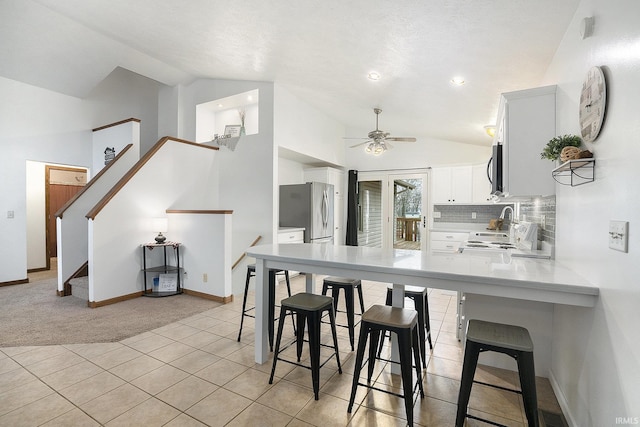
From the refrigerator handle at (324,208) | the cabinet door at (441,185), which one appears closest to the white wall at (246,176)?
the refrigerator handle at (324,208)

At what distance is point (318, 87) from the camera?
4.74 m

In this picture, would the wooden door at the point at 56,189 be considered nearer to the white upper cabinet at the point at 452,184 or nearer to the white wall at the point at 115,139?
the white wall at the point at 115,139

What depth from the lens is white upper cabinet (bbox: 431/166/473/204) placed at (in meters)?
5.70

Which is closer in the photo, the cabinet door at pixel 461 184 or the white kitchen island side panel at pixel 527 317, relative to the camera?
the white kitchen island side panel at pixel 527 317

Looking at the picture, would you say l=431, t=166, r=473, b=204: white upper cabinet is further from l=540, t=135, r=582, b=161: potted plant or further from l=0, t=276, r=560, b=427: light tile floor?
l=540, t=135, r=582, b=161: potted plant

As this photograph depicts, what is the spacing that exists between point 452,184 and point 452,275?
461 centimetres

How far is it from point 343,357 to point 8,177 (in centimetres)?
593

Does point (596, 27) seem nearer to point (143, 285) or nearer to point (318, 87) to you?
point (318, 87)

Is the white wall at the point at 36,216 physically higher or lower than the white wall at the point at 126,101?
lower

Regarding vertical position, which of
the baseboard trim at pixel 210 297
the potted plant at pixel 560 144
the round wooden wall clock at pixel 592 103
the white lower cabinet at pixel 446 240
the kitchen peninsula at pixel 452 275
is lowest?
the baseboard trim at pixel 210 297

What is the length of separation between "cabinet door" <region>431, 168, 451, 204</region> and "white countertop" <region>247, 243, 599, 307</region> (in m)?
3.83

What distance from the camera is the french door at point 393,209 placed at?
652 centimetres

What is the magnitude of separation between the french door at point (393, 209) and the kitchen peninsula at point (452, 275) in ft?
13.7

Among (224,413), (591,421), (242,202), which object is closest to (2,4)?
(242,202)
